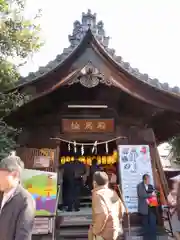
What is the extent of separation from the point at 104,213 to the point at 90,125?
4245mm

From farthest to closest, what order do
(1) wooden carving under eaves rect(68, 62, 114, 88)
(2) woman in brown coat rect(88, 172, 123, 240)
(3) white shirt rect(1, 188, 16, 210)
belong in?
(1) wooden carving under eaves rect(68, 62, 114, 88) < (2) woman in brown coat rect(88, 172, 123, 240) < (3) white shirt rect(1, 188, 16, 210)

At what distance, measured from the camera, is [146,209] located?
691 centimetres

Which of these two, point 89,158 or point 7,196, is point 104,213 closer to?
point 7,196

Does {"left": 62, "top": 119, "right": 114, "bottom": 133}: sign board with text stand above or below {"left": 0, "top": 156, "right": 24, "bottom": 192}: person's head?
above

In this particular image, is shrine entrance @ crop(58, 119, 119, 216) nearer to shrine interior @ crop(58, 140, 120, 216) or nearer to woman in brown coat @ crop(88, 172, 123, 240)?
shrine interior @ crop(58, 140, 120, 216)

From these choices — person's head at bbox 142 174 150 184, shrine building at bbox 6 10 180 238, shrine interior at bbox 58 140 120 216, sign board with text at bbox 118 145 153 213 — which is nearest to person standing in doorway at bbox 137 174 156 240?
person's head at bbox 142 174 150 184

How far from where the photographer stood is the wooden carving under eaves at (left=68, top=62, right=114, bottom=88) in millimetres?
6781

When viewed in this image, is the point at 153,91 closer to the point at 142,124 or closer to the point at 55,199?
the point at 142,124

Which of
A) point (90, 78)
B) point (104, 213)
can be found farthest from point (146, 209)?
point (90, 78)

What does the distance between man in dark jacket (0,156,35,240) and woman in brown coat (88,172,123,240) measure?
1.37m

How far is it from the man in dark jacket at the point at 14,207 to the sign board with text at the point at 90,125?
16.3ft

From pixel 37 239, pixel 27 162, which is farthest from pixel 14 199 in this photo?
pixel 27 162

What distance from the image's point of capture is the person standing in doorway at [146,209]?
6.80 meters

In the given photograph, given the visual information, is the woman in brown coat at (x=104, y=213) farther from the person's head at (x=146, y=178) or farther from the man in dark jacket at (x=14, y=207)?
the person's head at (x=146, y=178)
